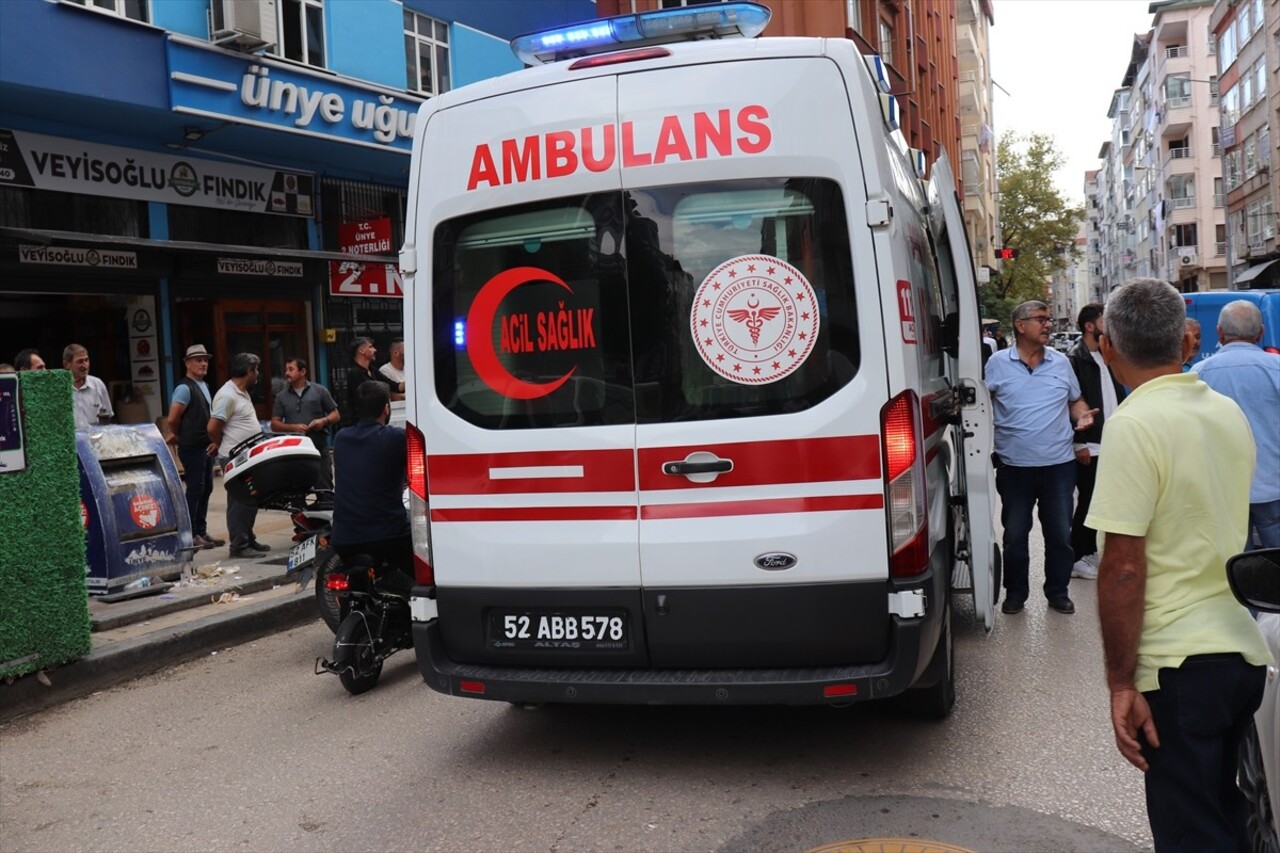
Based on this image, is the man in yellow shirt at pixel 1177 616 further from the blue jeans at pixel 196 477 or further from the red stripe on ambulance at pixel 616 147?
the blue jeans at pixel 196 477

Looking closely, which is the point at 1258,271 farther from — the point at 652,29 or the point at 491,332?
the point at 491,332

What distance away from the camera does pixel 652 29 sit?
4.47 meters

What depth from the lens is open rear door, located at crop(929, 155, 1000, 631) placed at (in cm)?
539

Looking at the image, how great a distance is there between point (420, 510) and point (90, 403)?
617 cm

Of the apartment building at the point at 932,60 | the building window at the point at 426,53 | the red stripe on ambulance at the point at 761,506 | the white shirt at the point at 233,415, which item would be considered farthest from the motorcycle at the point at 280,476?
the building window at the point at 426,53

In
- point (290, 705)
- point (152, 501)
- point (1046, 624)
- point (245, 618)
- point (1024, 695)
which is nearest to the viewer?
point (1024, 695)

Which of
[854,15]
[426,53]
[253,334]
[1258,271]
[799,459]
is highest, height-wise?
[854,15]

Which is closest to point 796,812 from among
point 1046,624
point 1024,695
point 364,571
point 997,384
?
point 1024,695

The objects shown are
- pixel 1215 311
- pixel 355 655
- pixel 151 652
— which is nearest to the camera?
pixel 355 655

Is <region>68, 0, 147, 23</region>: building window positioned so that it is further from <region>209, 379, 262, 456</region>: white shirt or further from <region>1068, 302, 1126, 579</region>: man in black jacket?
<region>1068, 302, 1126, 579</region>: man in black jacket

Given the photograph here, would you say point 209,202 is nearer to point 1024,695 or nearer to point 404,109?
point 404,109

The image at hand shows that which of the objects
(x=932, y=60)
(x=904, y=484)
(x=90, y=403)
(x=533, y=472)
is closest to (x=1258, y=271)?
(x=932, y=60)

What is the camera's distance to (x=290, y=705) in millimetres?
5758

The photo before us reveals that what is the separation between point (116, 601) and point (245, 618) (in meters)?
1.00
